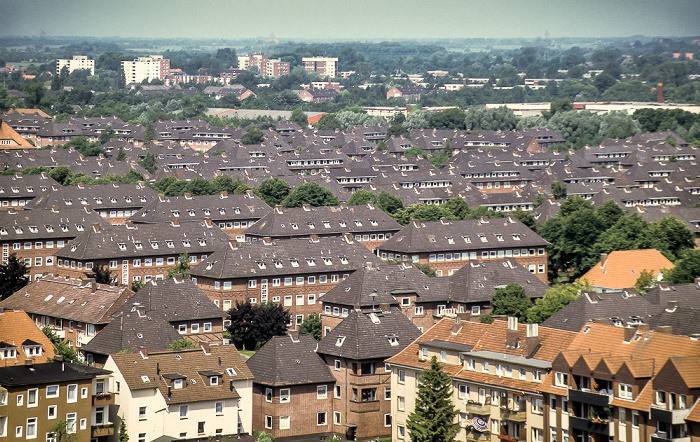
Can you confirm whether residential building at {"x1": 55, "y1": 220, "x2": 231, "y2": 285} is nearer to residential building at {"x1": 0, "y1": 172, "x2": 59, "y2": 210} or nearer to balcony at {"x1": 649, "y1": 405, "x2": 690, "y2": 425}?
residential building at {"x1": 0, "y1": 172, "x2": 59, "y2": 210}

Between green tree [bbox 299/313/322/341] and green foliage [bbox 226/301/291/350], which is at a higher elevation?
green foliage [bbox 226/301/291/350]

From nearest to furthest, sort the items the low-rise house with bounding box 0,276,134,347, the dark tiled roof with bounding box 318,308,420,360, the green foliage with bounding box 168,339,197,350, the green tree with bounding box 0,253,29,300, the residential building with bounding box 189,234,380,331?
1. the dark tiled roof with bounding box 318,308,420,360
2. the green foliage with bounding box 168,339,197,350
3. the low-rise house with bounding box 0,276,134,347
4. the green tree with bounding box 0,253,29,300
5. the residential building with bounding box 189,234,380,331

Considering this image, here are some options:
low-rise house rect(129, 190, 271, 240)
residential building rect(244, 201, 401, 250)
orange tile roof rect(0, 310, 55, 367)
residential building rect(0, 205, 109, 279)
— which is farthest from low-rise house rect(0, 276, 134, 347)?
low-rise house rect(129, 190, 271, 240)

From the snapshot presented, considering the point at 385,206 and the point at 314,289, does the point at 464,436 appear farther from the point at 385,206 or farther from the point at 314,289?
the point at 385,206

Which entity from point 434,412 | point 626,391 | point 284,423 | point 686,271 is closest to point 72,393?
point 284,423

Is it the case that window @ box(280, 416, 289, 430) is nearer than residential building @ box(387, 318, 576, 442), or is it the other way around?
residential building @ box(387, 318, 576, 442)

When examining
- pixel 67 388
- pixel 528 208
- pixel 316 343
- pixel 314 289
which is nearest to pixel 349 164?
pixel 528 208

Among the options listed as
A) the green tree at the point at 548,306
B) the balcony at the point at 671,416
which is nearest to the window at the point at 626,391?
the balcony at the point at 671,416
